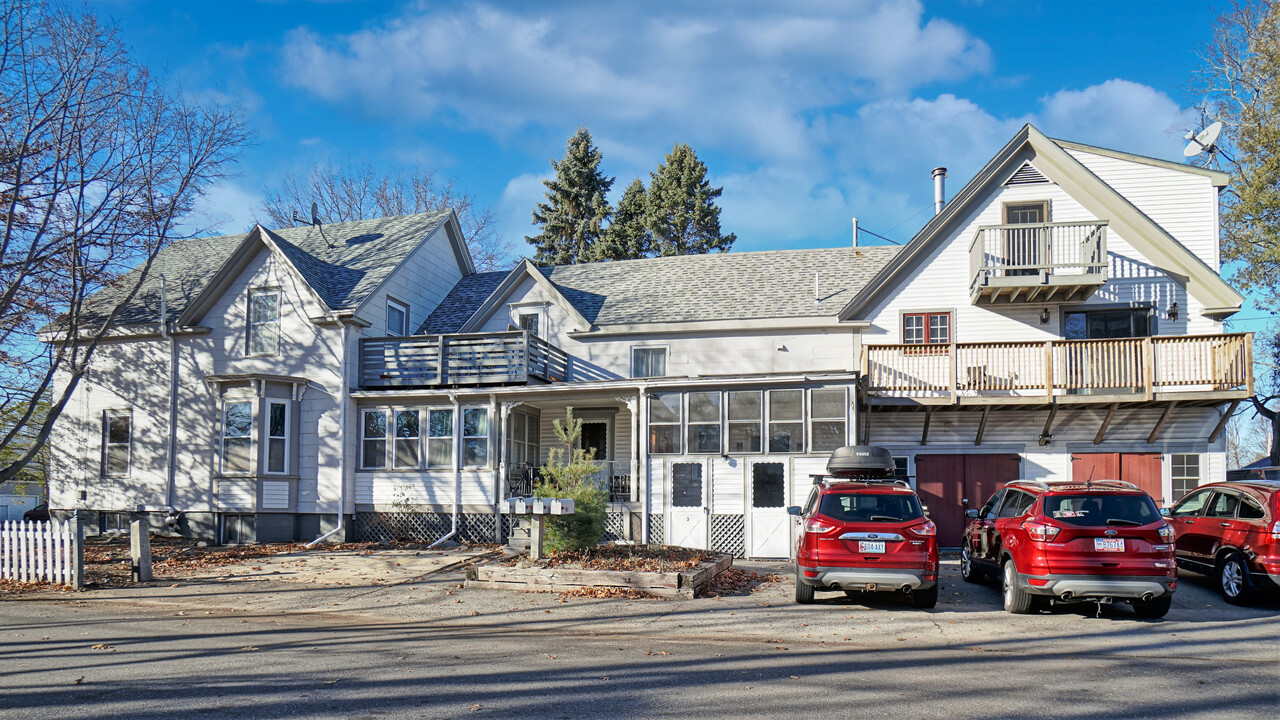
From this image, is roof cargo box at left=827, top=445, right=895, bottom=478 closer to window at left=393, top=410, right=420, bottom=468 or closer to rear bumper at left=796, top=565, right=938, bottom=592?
rear bumper at left=796, top=565, right=938, bottom=592

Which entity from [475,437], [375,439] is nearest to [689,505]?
[475,437]

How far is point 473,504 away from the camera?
69.2ft

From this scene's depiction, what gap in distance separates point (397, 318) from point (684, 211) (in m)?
25.7

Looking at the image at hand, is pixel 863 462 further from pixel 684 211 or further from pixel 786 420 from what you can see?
pixel 684 211

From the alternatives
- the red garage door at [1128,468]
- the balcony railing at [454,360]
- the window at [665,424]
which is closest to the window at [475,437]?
the balcony railing at [454,360]

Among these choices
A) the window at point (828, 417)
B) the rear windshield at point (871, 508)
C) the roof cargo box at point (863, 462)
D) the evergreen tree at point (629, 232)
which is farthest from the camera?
the evergreen tree at point (629, 232)

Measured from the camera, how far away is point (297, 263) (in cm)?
2256

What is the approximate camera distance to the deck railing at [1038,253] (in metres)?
19.8

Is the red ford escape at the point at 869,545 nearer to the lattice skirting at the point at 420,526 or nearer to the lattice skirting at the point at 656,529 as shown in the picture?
the lattice skirting at the point at 656,529

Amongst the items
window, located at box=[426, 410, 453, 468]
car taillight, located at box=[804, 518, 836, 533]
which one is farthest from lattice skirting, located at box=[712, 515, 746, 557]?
car taillight, located at box=[804, 518, 836, 533]

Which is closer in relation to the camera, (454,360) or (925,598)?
(925,598)

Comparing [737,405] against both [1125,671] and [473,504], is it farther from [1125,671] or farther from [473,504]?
[1125,671]

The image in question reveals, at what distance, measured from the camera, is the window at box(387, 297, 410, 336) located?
78.1 feet

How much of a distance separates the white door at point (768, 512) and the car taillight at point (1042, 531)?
26.0 feet
